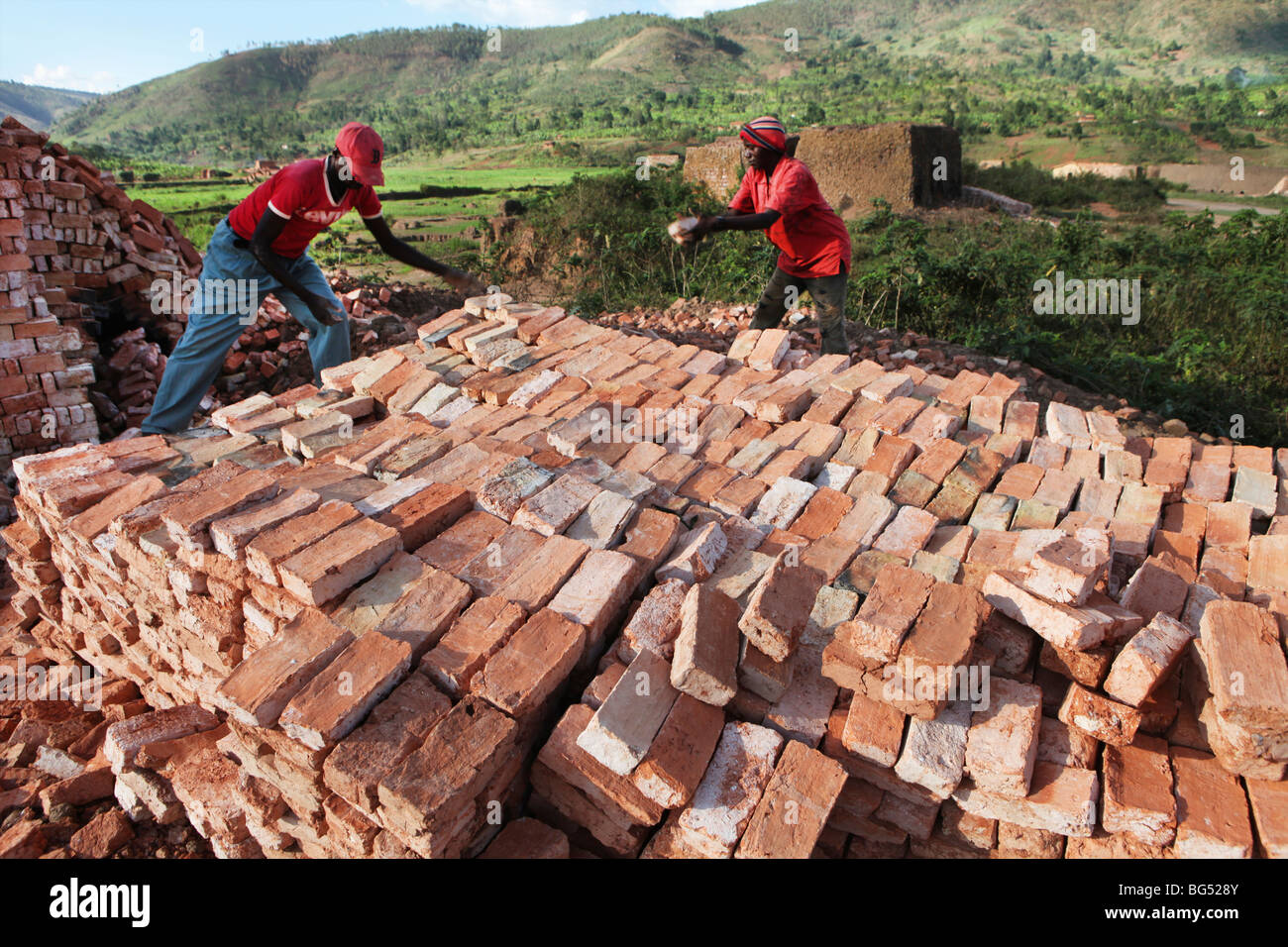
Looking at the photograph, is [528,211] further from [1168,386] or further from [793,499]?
[793,499]

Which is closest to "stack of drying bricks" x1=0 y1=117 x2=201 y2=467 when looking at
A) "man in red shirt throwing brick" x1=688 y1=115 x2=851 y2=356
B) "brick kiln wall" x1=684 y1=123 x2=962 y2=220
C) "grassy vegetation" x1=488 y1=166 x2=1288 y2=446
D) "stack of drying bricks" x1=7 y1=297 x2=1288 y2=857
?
"stack of drying bricks" x1=7 y1=297 x2=1288 y2=857

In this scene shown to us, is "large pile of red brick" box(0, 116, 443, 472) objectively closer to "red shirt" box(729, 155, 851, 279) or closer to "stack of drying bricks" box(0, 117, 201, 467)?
"stack of drying bricks" box(0, 117, 201, 467)

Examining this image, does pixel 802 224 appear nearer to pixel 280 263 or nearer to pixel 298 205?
pixel 298 205

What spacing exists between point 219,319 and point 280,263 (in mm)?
565

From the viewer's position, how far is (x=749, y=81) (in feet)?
158

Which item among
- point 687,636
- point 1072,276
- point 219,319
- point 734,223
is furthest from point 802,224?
point 1072,276

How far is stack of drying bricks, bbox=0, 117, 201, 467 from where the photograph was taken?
5.00m

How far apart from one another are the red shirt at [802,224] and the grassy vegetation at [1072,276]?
2.39 m

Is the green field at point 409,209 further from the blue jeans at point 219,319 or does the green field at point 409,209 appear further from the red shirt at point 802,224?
the red shirt at point 802,224

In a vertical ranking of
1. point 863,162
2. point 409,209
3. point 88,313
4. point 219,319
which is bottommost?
point 219,319

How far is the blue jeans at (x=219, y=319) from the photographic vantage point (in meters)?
4.57

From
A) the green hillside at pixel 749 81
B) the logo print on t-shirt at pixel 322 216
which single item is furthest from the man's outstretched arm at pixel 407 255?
the green hillside at pixel 749 81

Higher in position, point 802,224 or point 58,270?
point 58,270

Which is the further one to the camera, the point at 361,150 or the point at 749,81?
the point at 749,81
